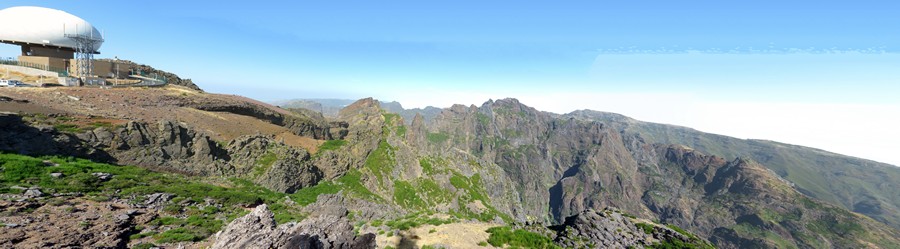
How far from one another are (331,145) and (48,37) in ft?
176

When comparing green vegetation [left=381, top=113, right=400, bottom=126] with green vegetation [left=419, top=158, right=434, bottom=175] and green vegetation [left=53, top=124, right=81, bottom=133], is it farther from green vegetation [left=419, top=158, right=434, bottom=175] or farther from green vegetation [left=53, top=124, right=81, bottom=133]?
green vegetation [left=53, top=124, right=81, bottom=133]

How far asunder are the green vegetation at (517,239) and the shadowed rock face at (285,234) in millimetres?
15301

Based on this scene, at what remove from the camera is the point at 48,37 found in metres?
58.0

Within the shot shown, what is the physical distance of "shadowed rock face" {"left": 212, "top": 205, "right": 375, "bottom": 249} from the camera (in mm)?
12930

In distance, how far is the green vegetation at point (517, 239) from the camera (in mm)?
29062

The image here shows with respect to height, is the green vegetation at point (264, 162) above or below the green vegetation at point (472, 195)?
above

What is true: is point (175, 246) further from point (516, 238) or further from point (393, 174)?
point (393, 174)

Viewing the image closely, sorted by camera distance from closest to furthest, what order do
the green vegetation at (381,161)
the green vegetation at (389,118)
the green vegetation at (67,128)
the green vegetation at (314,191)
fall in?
the green vegetation at (67,128) → the green vegetation at (314,191) → the green vegetation at (381,161) → the green vegetation at (389,118)

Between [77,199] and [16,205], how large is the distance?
3.29 m

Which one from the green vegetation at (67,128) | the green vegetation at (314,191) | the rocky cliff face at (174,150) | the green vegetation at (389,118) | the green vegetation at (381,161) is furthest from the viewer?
the green vegetation at (389,118)

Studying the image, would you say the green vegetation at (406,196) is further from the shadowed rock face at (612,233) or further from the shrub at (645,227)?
the shrub at (645,227)

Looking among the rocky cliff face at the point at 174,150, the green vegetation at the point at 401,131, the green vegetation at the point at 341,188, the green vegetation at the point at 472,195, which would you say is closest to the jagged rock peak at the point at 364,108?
the green vegetation at the point at 401,131

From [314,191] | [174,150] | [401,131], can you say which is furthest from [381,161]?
[174,150]

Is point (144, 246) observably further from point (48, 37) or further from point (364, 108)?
point (364, 108)
